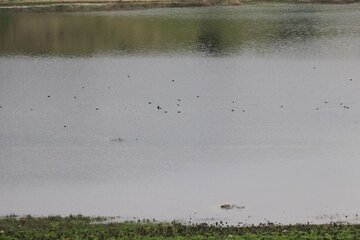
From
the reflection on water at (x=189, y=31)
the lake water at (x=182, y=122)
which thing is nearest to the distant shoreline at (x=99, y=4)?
the reflection on water at (x=189, y=31)

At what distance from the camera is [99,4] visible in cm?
9638

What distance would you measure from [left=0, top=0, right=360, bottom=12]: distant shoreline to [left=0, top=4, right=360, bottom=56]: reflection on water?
2.57 meters

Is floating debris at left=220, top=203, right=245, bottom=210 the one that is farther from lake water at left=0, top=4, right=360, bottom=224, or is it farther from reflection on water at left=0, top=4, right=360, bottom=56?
reflection on water at left=0, top=4, right=360, bottom=56

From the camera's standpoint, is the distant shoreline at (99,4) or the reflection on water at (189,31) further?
the distant shoreline at (99,4)

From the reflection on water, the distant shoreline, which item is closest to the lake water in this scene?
the reflection on water

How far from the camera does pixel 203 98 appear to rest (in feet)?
165

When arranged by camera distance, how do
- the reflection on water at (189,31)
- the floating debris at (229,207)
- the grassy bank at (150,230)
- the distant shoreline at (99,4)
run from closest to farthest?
the grassy bank at (150,230) → the floating debris at (229,207) → the reflection on water at (189,31) → the distant shoreline at (99,4)

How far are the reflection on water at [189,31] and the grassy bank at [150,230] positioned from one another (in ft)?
139

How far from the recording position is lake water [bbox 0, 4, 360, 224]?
103 ft

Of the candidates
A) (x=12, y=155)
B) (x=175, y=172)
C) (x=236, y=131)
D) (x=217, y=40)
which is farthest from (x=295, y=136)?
(x=217, y=40)

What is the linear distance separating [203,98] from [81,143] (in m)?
11.6

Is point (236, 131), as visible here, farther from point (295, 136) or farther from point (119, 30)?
point (119, 30)

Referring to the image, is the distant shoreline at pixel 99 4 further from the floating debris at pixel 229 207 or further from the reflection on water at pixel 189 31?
the floating debris at pixel 229 207

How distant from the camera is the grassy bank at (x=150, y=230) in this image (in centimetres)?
2480
